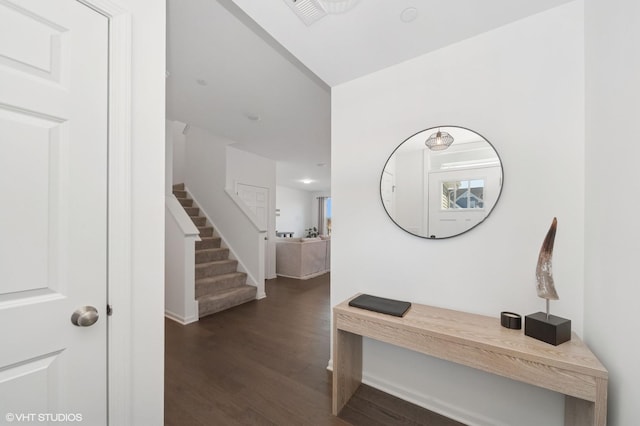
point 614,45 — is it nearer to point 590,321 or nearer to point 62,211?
point 590,321

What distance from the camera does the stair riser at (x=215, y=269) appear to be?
3676 millimetres

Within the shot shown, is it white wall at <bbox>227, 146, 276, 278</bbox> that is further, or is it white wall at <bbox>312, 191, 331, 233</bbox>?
white wall at <bbox>312, 191, 331, 233</bbox>

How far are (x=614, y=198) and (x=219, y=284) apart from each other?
13.3 feet

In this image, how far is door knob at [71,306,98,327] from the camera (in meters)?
0.89

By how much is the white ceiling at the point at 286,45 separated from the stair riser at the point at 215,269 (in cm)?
222

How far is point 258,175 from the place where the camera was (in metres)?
5.11

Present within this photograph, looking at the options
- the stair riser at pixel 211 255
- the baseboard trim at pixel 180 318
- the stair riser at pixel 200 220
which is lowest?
the baseboard trim at pixel 180 318

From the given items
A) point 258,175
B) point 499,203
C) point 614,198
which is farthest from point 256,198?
point 614,198

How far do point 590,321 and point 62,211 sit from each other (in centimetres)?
236

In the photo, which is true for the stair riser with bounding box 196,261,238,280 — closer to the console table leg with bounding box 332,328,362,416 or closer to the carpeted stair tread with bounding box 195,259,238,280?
the carpeted stair tread with bounding box 195,259,238,280

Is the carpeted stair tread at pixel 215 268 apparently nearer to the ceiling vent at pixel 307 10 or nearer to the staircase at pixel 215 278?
the staircase at pixel 215 278

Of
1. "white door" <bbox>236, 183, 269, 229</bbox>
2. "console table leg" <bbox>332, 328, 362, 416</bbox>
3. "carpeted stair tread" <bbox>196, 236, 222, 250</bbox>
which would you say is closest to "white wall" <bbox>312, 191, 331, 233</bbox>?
"white door" <bbox>236, 183, 269, 229</bbox>

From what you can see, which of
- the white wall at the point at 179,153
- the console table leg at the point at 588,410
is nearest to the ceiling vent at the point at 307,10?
the console table leg at the point at 588,410

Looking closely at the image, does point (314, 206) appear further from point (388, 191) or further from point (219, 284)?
point (388, 191)
